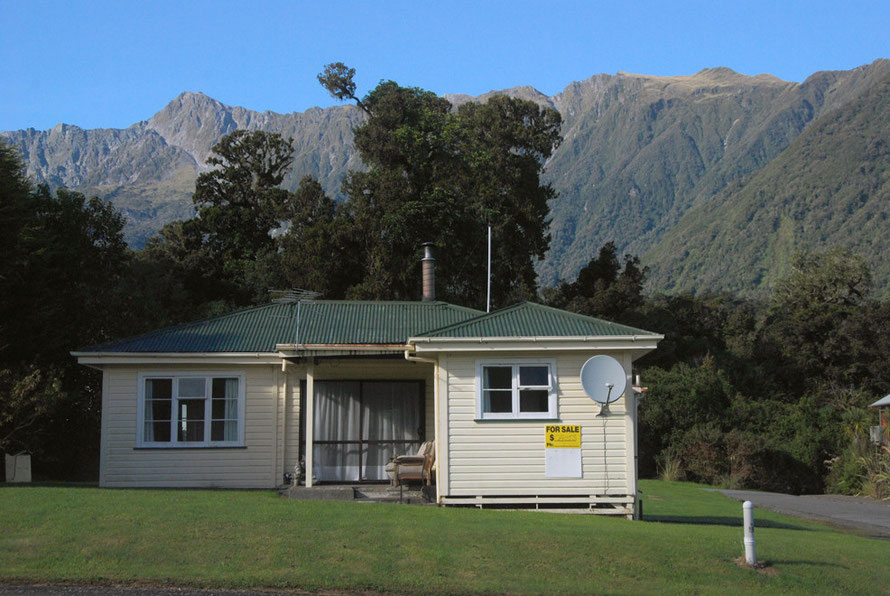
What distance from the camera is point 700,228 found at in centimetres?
13662

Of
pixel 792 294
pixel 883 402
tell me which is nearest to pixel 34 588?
pixel 883 402

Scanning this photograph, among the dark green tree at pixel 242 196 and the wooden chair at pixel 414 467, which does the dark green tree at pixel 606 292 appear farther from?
the wooden chair at pixel 414 467

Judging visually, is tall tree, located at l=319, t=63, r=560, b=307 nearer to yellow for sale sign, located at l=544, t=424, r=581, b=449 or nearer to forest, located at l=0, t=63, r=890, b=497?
forest, located at l=0, t=63, r=890, b=497

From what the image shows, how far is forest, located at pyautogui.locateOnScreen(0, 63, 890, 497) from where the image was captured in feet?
83.7

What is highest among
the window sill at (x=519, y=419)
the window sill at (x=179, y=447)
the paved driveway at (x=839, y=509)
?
the window sill at (x=519, y=419)

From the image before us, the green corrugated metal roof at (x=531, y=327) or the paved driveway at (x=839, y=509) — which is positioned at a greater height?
the green corrugated metal roof at (x=531, y=327)

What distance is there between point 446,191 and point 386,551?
29.0m

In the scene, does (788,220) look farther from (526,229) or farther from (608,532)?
(608,532)

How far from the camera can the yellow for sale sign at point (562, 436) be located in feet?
51.7

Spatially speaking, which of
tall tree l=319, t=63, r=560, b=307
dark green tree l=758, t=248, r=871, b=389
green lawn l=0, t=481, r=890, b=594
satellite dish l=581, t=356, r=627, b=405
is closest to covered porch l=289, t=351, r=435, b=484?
satellite dish l=581, t=356, r=627, b=405

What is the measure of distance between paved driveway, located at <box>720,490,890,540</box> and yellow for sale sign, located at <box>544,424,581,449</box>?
5723 mm

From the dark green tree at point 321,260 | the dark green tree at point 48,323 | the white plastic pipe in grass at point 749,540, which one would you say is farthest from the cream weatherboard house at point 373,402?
the dark green tree at point 321,260

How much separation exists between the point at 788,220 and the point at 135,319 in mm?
106799

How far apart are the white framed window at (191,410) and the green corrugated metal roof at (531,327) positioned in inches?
200
